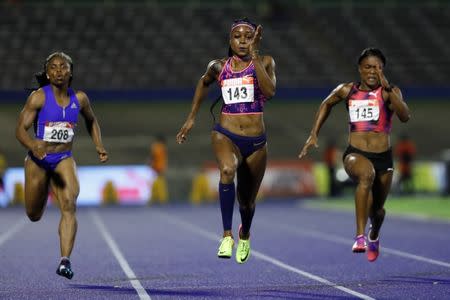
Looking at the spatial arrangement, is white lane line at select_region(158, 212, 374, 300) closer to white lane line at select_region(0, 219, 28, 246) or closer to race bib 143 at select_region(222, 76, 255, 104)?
race bib 143 at select_region(222, 76, 255, 104)

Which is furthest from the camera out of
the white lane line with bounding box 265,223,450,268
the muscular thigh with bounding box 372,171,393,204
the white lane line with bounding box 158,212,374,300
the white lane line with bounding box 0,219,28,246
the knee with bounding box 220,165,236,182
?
the white lane line with bounding box 0,219,28,246

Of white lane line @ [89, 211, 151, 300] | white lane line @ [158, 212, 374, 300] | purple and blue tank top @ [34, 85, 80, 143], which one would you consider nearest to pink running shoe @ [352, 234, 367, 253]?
white lane line @ [158, 212, 374, 300]

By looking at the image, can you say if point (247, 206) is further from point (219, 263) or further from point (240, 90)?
point (219, 263)

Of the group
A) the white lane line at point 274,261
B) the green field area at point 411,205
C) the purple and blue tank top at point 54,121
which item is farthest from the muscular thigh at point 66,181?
the green field area at point 411,205

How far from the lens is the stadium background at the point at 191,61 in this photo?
31.1 metres

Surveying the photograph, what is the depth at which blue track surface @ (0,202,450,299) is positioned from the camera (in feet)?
26.0

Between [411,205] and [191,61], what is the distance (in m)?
12.2

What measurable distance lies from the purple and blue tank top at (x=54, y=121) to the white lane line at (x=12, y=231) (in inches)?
257

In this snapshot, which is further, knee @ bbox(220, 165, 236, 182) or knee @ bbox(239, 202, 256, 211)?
knee @ bbox(239, 202, 256, 211)

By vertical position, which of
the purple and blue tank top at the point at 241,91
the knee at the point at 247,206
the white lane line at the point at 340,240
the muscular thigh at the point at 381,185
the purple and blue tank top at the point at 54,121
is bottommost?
the white lane line at the point at 340,240

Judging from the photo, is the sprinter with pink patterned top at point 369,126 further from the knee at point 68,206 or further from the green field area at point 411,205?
the green field area at point 411,205

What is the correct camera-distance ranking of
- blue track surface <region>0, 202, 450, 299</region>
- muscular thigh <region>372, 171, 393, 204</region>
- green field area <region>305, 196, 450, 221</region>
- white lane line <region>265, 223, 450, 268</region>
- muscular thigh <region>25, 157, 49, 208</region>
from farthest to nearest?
green field area <region>305, 196, 450, 221</region>, white lane line <region>265, 223, 450, 268</region>, muscular thigh <region>372, 171, 393, 204</region>, muscular thigh <region>25, 157, 49, 208</region>, blue track surface <region>0, 202, 450, 299</region>

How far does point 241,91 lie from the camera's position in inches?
332

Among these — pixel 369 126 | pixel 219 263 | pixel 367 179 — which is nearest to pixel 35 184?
pixel 219 263
